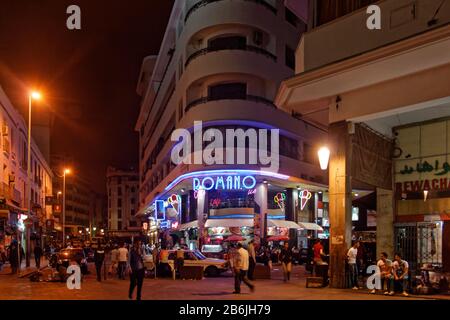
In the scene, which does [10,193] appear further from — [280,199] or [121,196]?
[121,196]

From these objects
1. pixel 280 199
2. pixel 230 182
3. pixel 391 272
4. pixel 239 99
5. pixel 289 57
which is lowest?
pixel 391 272

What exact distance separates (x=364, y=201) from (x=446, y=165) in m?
3.91

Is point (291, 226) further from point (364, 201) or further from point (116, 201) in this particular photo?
point (116, 201)

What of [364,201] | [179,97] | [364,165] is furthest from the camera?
[179,97]

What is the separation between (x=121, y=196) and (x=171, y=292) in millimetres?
140405

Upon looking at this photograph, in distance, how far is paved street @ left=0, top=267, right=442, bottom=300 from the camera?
55.9 feet

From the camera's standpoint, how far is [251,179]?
41.8 m

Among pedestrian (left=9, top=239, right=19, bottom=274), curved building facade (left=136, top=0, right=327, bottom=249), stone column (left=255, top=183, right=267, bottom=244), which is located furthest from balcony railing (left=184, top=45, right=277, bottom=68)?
pedestrian (left=9, top=239, right=19, bottom=274)

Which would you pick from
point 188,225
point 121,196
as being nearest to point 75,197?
point 121,196

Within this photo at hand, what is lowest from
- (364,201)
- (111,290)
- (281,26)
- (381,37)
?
(111,290)

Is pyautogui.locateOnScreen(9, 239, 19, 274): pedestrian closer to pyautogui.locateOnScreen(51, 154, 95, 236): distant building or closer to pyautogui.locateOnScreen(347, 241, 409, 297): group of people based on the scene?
pyautogui.locateOnScreen(347, 241, 409, 297): group of people

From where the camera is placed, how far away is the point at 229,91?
140 ft

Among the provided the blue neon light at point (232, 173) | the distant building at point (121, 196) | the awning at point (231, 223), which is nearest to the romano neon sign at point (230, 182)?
the blue neon light at point (232, 173)
